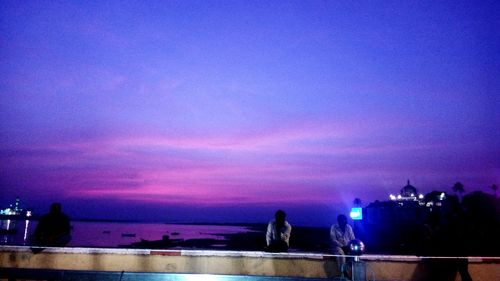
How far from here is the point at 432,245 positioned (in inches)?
360

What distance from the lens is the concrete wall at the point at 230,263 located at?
8.45m

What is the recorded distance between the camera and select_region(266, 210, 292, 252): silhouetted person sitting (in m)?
9.67

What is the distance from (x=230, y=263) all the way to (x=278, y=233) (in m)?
1.71

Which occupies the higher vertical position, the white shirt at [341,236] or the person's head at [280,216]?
the person's head at [280,216]

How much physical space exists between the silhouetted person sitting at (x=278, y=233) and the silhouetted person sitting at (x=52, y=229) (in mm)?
5446

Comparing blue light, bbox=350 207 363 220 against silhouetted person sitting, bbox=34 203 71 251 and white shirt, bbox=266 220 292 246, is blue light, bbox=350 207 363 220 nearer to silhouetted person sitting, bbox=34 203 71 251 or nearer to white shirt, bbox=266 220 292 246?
white shirt, bbox=266 220 292 246

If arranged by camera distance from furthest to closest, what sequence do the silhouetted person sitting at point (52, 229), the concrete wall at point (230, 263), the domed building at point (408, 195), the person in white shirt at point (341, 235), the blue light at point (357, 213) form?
the domed building at point (408, 195) → the blue light at point (357, 213) → the silhouetted person sitting at point (52, 229) → the person in white shirt at point (341, 235) → the concrete wall at point (230, 263)

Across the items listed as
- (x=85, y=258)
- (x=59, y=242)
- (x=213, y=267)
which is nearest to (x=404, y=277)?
(x=213, y=267)

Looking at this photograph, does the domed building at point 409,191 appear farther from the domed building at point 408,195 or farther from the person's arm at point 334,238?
the person's arm at point 334,238

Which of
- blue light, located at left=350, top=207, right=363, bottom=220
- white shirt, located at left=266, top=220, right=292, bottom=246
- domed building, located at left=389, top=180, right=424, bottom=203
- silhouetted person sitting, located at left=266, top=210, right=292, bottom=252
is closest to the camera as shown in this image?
silhouetted person sitting, located at left=266, top=210, right=292, bottom=252

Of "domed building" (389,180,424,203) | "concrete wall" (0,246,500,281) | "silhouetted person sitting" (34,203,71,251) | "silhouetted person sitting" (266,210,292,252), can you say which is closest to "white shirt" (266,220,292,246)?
"silhouetted person sitting" (266,210,292,252)

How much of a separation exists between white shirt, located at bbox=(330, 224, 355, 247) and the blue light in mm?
18356

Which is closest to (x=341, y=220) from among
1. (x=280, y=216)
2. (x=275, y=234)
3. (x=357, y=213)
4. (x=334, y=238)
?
(x=334, y=238)

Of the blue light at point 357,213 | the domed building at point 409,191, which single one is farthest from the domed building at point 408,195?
the blue light at point 357,213
